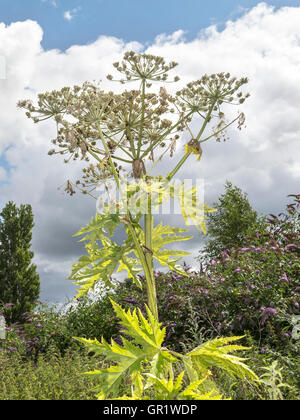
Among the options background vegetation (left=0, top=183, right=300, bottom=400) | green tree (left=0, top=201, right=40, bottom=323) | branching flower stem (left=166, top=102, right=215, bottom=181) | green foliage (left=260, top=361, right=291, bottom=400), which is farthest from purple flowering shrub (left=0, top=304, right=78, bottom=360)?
green tree (left=0, top=201, right=40, bottom=323)

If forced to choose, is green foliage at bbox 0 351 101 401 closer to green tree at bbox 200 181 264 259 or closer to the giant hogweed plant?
the giant hogweed plant

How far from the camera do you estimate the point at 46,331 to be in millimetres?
8117

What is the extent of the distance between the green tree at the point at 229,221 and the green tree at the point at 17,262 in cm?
691

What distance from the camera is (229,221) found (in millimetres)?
16344

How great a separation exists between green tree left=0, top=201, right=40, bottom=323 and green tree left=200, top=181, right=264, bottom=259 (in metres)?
6.91

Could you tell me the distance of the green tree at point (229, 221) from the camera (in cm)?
1617

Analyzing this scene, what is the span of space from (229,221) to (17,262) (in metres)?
8.59

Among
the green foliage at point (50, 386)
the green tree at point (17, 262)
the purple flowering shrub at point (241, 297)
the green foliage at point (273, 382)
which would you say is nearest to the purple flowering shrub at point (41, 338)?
the purple flowering shrub at point (241, 297)

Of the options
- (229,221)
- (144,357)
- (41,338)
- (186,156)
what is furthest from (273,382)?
(229,221)

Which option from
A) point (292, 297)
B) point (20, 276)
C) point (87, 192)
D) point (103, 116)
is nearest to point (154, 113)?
point (103, 116)

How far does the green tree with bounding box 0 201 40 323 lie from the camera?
15.8 m

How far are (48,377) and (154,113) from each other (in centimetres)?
322
